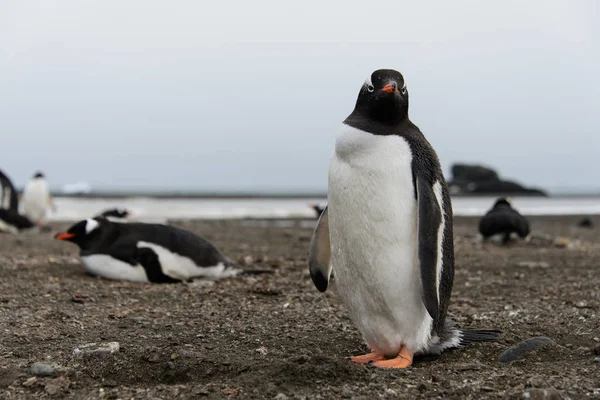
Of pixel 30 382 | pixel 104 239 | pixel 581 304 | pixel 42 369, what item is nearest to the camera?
pixel 30 382

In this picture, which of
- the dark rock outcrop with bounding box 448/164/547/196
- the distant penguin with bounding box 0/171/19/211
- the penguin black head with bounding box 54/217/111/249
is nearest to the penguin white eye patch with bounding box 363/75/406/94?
the penguin black head with bounding box 54/217/111/249

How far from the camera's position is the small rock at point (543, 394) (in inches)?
116

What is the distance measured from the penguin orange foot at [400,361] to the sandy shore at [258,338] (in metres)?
0.11

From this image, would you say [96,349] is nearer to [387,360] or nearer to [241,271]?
[387,360]

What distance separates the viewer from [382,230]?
3.76 meters

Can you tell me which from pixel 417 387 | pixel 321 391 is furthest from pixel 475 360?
pixel 321 391

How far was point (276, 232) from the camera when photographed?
1480 cm

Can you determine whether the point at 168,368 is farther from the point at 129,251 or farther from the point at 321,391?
the point at 129,251

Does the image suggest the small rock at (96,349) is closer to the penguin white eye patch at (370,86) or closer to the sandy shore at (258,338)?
the sandy shore at (258,338)

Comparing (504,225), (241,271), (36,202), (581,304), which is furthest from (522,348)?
(36,202)

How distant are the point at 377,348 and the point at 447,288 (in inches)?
20.8

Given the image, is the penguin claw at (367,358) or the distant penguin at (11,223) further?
the distant penguin at (11,223)

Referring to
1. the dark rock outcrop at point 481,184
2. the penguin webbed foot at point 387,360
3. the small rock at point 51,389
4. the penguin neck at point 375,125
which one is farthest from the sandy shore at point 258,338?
the dark rock outcrop at point 481,184

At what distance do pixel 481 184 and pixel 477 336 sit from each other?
49.3m
